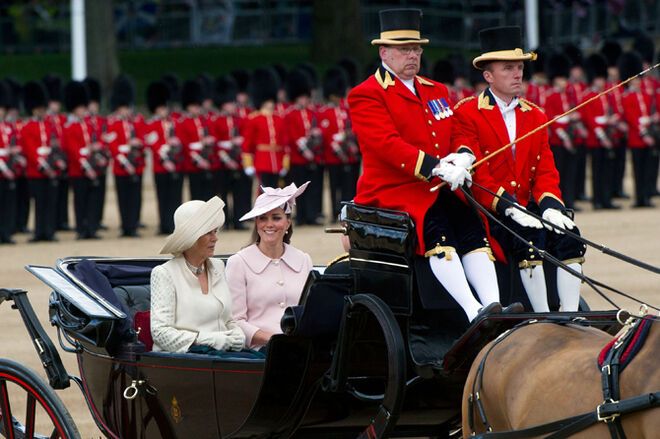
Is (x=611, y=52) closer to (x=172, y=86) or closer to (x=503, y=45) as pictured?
(x=172, y=86)

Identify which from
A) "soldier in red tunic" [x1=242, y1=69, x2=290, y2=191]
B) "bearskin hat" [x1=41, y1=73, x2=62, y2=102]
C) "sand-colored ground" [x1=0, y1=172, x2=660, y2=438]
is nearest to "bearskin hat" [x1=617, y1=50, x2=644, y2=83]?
"sand-colored ground" [x1=0, y1=172, x2=660, y2=438]

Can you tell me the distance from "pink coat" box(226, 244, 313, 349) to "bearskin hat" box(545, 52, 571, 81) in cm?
1220

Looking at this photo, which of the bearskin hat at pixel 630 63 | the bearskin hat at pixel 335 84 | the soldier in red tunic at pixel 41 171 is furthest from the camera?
the bearskin hat at pixel 630 63

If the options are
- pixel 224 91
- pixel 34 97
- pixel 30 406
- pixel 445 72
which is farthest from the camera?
pixel 445 72

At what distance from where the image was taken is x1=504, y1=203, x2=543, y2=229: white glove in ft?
17.3

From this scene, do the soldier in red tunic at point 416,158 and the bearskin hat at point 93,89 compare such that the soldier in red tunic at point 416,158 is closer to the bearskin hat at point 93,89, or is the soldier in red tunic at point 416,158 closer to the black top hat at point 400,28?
the black top hat at point 400,28

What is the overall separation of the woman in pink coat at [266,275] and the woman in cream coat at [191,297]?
0.55 feet

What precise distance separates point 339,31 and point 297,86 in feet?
38.1

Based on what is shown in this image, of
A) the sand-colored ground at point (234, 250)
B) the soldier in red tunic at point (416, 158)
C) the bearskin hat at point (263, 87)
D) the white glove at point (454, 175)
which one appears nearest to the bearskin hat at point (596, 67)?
the sand-colored ground at point (234, 250)

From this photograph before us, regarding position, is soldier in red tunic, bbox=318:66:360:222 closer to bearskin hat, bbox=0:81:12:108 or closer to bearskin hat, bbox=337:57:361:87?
bearskin hat, bbox=337:57:361:87

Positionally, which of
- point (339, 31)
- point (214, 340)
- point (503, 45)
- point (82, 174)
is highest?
point (503, 45)

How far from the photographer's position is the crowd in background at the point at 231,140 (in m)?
15.7

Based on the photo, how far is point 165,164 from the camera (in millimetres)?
16156

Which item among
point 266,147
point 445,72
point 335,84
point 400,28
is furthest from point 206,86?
point 400,28
